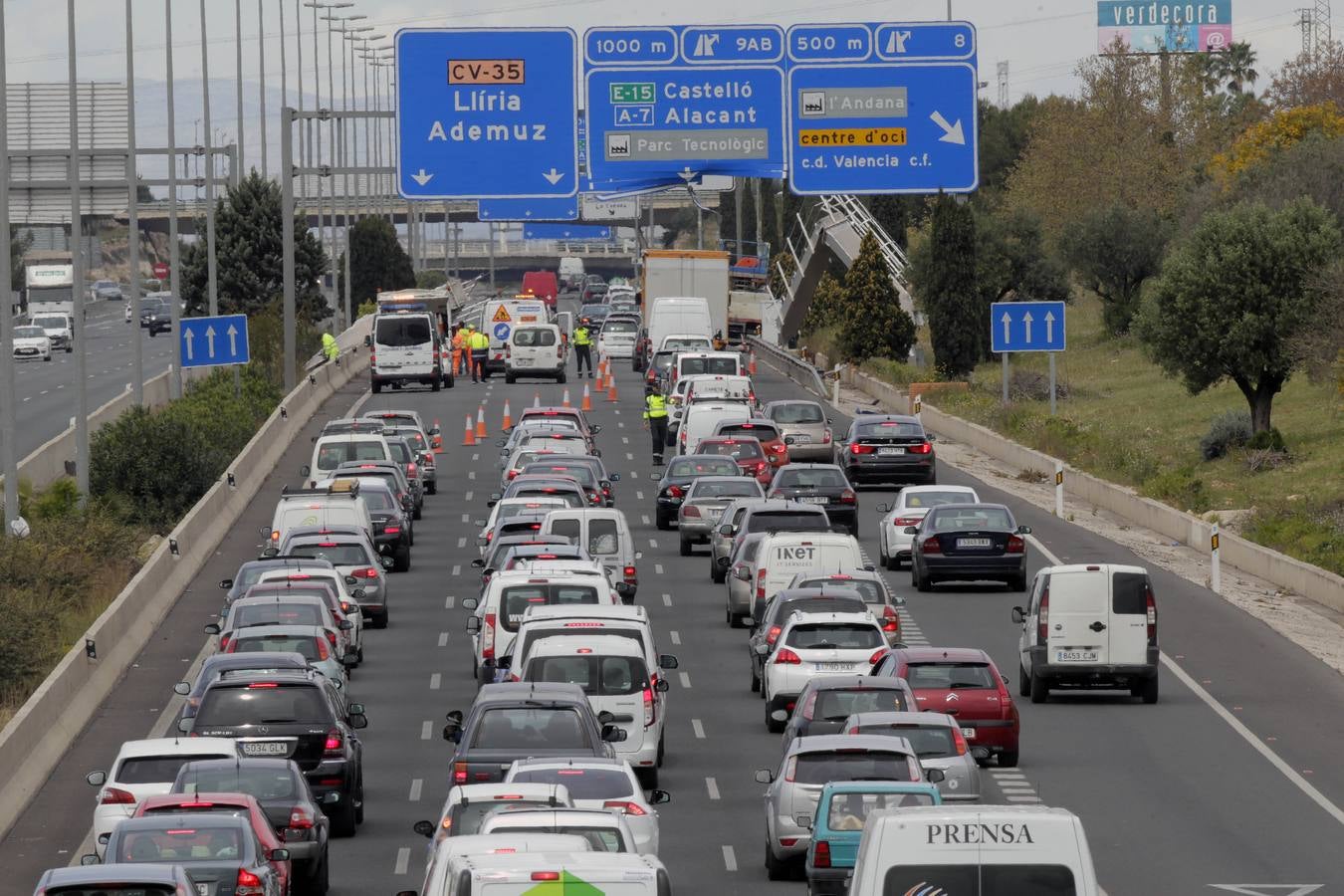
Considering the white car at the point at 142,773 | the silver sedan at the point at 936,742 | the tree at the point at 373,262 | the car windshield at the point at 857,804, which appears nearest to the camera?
the car windshield at the point at 857,804

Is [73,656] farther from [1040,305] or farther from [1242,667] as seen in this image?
[1040,305]

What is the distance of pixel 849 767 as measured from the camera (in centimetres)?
2041

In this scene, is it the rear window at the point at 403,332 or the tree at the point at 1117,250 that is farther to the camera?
the tree at the point at 1117,250

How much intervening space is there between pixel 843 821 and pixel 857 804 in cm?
18

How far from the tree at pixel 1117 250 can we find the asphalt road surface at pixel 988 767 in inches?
1876

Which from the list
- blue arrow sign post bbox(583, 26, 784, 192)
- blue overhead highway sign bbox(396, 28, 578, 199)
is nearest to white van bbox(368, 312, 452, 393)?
blue arrow sign post bbox(583, 26, 784, 192)

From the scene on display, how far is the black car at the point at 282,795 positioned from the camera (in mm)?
19734

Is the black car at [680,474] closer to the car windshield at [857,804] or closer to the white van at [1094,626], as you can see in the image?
the white van at [1094,626]

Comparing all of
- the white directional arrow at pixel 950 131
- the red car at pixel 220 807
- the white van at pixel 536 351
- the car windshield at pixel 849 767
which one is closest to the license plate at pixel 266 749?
the red car at pixel 220 807

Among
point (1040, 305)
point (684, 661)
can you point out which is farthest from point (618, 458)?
point (684, 661)

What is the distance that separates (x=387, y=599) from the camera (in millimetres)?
39312

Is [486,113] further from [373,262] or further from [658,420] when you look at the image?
[373,262]

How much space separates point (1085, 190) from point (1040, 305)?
54.0 meters

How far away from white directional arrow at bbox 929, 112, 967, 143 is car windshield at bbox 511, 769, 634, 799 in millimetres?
36728
